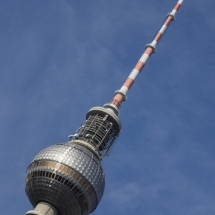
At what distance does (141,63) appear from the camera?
10469 centimetres

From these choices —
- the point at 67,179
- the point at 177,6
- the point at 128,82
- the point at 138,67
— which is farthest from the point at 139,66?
the point at 67,179

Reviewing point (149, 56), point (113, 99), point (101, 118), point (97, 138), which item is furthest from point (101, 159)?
point (149, 56)

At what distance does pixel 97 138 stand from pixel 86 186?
54.9 ft

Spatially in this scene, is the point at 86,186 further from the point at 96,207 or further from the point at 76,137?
the point at 76,137

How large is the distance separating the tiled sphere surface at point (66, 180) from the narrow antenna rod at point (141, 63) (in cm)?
2264

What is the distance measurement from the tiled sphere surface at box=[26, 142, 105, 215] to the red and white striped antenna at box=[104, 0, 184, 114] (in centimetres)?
2150

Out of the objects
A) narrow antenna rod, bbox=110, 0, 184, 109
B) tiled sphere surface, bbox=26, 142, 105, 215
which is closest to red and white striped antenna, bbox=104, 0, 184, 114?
narrow antenna rod, bbox=110, 0, 184, 109

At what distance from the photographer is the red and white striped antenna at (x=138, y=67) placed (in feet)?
323

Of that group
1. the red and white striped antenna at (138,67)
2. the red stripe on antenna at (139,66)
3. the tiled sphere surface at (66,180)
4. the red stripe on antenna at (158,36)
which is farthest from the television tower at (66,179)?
the red stripe on antenna at (158,36)

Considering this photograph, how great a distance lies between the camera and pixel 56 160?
7600 cm

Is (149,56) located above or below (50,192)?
above

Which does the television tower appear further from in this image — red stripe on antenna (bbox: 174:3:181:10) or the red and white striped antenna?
red stripe on antenna (bbox: 174:3:181:10)

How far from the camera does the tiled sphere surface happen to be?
73.4 meters

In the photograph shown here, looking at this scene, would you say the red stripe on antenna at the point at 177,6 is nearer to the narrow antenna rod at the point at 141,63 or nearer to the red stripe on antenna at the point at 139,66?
the narrow antenna rod at the point at 141,63
